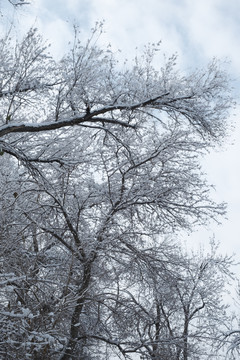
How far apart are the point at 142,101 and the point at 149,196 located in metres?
2.47

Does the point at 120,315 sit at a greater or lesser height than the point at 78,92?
lesser

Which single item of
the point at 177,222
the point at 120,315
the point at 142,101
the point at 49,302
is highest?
the point at 142,101

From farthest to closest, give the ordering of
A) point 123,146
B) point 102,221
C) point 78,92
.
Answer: point 123,146 < point 102,221 < point 78,92

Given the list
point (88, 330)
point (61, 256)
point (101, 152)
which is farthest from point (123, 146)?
point (88, 330)

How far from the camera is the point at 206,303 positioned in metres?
16.4

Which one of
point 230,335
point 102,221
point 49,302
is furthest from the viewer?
point 230,335

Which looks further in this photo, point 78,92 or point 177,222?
point 177,222

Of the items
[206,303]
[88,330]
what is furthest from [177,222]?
[206,303]

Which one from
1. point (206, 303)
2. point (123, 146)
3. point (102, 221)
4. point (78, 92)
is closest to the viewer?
point (78, 92)

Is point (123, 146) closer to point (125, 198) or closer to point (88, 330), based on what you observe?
point (125, 198)

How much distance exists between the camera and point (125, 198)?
9.85 metres

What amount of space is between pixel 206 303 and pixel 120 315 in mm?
8904

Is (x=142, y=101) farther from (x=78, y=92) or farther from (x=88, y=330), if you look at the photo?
(x=88, y=330)

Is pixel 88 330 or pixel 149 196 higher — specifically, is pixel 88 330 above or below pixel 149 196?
below
